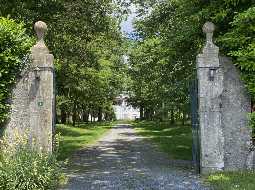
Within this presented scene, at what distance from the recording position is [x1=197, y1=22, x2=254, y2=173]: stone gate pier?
13.3 meters

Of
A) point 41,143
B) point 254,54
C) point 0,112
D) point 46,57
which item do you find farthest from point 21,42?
point 254,54

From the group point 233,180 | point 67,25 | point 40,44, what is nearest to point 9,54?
point 40,44

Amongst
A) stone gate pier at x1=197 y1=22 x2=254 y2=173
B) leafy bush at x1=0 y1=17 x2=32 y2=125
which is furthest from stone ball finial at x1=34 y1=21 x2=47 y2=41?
stone gate pier at x1=197 y1=22 x2=254 y2=173

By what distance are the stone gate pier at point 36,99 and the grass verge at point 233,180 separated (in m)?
4.54

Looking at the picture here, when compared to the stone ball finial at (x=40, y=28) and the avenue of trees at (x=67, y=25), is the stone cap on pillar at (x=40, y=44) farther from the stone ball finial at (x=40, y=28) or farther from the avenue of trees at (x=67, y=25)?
the avenue of trees at (x=67, y=25)

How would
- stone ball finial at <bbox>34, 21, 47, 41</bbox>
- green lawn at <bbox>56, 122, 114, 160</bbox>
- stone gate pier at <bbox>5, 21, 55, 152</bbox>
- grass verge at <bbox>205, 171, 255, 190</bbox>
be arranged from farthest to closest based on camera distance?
green lawn at <bbox>56, 122, 114, 160</bbox>
stone ball finial at <bbox>34, 21, 47, 41</bbox>
stone gate pier at <bbox>5, 21, 55, 152</bbox>
grass verge at <bbox>205, 171, 255, 190</bbox>

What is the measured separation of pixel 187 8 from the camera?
1605 centimetres

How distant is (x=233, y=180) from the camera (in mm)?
11500

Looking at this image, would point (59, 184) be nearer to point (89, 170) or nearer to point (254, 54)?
point (89, 170)

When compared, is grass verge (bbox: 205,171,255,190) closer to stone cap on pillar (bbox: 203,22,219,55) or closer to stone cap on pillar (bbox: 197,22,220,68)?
stone cap on pillar (bbox: 197,22,220,68)

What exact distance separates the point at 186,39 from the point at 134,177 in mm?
5832

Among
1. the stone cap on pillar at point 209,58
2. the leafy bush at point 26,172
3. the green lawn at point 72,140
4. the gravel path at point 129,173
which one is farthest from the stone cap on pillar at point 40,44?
the stone cap on pillar at point 209,58

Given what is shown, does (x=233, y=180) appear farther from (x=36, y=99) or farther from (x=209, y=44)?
(x=36, y=99)

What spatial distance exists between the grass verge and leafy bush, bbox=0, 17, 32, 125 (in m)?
6.03
